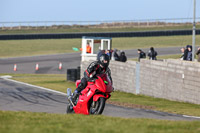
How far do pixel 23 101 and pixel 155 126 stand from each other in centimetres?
1045

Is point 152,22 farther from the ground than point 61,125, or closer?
farther from the ground

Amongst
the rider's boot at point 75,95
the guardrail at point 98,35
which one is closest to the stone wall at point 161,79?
the rider's boot at point 75,95

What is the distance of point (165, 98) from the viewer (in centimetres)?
1936

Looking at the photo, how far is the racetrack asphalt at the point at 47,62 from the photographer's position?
40.0 m

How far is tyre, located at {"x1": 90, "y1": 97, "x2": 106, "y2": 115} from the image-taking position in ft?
35.6

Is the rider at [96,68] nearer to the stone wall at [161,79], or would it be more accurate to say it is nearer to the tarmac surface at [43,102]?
the tarmac surface at [43,102]

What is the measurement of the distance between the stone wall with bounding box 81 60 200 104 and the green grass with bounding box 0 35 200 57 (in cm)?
3472

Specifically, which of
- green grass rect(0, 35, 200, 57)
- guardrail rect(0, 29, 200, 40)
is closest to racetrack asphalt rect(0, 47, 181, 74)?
green grass rect(0, 35, 200, 57)

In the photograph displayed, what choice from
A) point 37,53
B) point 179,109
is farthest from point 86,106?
point 37,53

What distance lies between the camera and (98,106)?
10969mm

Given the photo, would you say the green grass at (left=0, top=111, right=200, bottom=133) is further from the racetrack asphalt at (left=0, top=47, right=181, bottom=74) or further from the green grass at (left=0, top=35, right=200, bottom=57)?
the green grass at (left=0, top=35, right=200, bottom=57)

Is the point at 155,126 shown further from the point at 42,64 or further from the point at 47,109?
the point at 42,64

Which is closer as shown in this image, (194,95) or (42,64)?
(194,95)

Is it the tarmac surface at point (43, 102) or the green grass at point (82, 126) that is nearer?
the green grass at point (82, 126)
